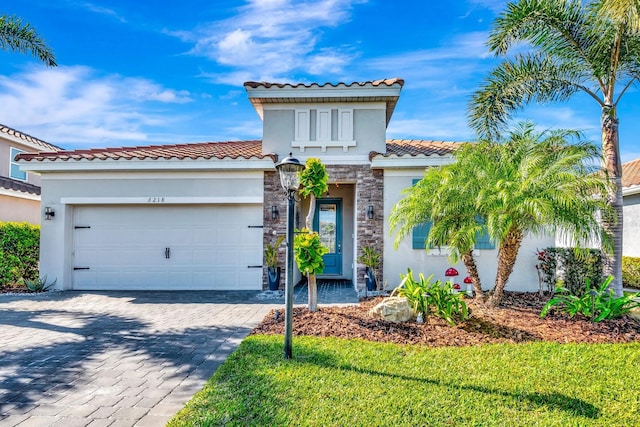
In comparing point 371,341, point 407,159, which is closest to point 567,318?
point 371,341

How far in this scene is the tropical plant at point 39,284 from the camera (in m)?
9.68

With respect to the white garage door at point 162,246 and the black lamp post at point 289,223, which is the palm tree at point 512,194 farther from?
the white garage door at point 162,246

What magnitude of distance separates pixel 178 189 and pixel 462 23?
9.12 m

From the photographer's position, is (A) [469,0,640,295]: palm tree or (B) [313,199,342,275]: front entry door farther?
(B) [313,199,342,275]: front entry door

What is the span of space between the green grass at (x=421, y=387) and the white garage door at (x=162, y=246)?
17.5 feet

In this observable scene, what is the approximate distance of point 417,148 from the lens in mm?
10977

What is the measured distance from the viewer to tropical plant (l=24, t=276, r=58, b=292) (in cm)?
968

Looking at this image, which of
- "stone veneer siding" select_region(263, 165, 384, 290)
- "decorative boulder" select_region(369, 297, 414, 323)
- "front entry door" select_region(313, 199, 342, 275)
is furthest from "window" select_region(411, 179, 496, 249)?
"decorative boulder" select_region(369, 297, 414, 323)

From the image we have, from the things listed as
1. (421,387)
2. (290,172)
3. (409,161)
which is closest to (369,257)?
(409,161)

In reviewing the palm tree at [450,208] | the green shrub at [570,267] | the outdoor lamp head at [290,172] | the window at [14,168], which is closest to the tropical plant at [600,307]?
the palm tree at [450,208]

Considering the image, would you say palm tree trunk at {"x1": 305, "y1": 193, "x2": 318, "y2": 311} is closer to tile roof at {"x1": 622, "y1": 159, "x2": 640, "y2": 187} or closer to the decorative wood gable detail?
the decorative wood gable detail

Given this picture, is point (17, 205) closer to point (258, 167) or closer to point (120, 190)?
point (120, 190)

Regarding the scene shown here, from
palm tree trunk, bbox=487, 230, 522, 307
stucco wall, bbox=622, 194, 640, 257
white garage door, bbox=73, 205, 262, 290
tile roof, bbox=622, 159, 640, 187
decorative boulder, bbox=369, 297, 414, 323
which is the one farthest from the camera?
tile roof, bbox=622, 159, 640, 187

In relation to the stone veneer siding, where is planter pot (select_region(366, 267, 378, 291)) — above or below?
below
